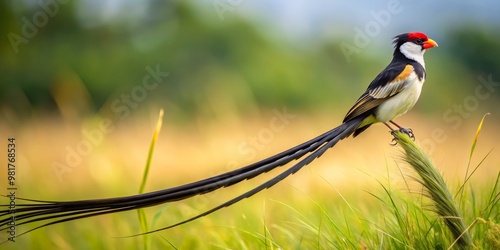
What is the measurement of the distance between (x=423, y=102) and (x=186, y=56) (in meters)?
6.49

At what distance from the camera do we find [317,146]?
8.00ft

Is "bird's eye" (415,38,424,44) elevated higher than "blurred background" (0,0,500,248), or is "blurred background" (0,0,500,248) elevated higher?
"blurred background" (0,0,500,248)

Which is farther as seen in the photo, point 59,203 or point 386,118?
point 386,118

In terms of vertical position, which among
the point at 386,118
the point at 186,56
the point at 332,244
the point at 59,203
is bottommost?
the point at 332,244

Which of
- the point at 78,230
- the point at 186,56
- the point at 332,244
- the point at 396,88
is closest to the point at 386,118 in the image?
the point at 396,88

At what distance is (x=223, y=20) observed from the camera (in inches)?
689

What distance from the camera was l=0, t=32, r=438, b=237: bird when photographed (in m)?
1.95

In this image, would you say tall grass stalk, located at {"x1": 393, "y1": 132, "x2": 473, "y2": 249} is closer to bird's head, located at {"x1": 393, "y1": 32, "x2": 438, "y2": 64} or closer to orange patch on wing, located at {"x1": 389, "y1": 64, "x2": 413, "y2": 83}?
orange patch on wing, located at {"x1": 389, "y1": 64, "x2": 413, "y2": 83}

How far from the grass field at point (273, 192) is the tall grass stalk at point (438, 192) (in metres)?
0.06

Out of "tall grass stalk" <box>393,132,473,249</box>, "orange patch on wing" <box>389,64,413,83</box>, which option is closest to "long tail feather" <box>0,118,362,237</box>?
"tall grass stalk" <box>393,132,473,249</box>

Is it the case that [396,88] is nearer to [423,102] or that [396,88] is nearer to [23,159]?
[23,159]

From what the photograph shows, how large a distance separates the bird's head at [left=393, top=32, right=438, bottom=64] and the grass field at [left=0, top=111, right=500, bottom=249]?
1.60ft
